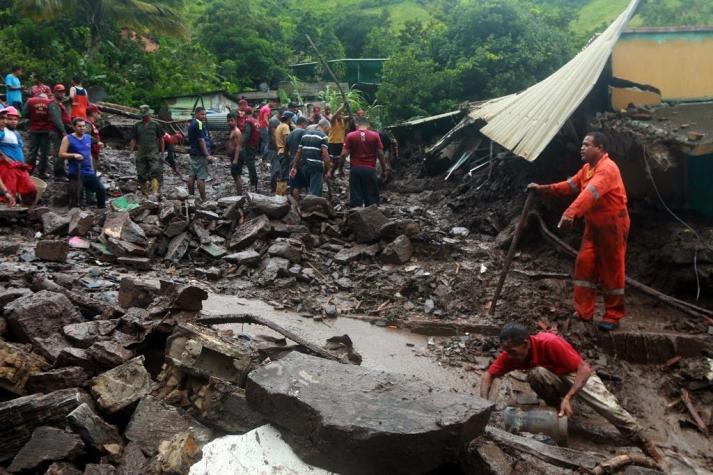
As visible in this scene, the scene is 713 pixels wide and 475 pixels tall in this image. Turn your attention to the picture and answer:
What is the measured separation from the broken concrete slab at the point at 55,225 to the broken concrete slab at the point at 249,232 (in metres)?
2.25

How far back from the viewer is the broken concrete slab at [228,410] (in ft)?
11.0

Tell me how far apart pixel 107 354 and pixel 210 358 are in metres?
0.72

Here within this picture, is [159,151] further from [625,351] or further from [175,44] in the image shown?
[175,44]

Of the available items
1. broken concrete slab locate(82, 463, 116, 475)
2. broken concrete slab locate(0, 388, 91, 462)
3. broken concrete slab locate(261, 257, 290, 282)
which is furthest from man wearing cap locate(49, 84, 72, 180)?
broken concrete slab locate(82, 463, 116, 475)

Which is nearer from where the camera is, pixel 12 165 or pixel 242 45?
pixel 12 165

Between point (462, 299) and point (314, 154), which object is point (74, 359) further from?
point (314, 154)

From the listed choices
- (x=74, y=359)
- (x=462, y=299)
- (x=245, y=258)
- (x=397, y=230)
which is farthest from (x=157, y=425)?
(x=397, y=230)

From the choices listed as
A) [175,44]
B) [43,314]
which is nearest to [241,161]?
[43,314]

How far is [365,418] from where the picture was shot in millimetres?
2816

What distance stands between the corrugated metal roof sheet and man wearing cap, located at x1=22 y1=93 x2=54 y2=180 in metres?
7.75

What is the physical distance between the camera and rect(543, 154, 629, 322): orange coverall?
5172 millimetres

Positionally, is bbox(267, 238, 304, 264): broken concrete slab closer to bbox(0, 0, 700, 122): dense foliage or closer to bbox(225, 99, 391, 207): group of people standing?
bbox(225, 99, 391, 207): group of people standing

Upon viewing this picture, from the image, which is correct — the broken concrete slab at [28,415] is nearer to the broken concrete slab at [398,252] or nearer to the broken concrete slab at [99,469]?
the broken concrete slab at [99,469]

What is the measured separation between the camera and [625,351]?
18.2 feet
